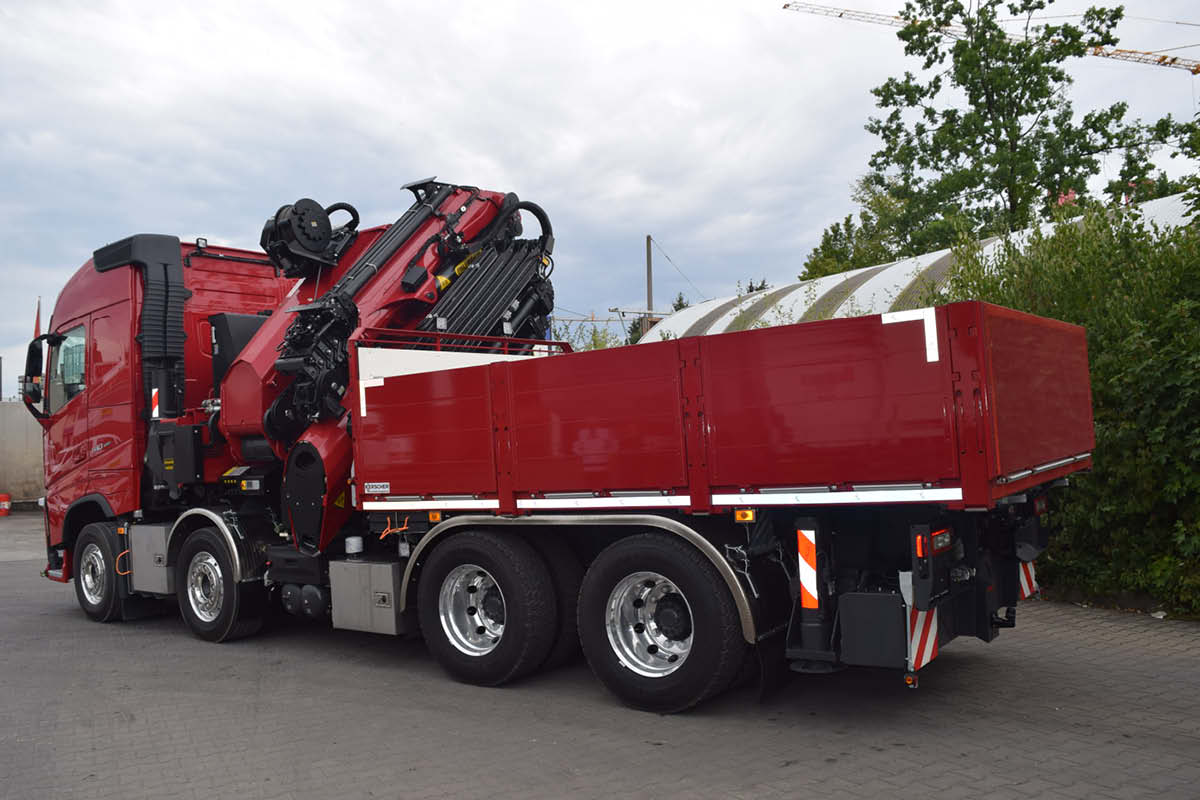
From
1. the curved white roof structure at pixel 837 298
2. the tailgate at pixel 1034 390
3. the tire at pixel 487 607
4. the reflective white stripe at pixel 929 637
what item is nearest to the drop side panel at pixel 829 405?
the tailgate at pixel 1034 390

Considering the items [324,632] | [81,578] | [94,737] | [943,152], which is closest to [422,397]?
[94,737]

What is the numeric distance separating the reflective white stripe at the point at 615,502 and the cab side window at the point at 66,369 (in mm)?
6570

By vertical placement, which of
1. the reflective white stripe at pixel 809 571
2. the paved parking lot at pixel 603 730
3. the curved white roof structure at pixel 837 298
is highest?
the curved white roof structure at pixel 837 298

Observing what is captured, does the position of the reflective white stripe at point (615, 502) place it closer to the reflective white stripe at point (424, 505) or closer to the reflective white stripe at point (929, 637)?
the reflective white stripe at point (424, 505)

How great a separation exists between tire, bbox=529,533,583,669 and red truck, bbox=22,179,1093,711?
18 millimetres

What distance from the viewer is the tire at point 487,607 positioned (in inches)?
261

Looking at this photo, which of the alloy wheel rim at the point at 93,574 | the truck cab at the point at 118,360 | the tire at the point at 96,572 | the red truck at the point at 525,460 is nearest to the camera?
the red truck at the point at 525,460

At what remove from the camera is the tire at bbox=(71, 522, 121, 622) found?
33.7ft

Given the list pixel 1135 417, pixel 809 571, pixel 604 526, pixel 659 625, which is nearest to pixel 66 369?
pixel 604 526

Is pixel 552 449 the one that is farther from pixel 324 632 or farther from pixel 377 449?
pixel 324 632

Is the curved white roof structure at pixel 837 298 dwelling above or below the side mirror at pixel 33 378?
above

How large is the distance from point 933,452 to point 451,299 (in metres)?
4.93

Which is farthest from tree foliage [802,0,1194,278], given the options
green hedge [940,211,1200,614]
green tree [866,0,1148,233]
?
green hedge [940,211,1200,614]

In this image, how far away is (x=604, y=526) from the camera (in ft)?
20.9
